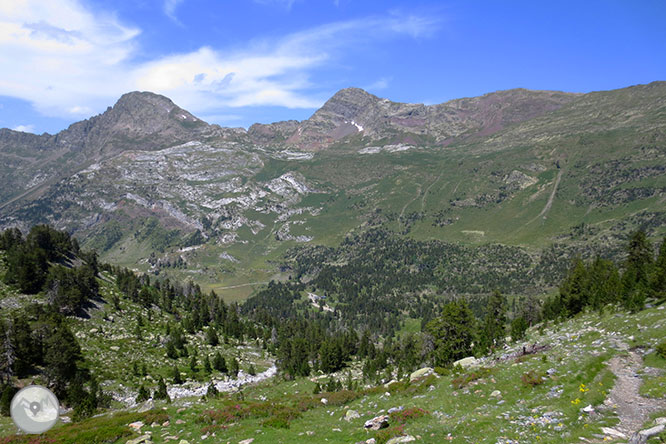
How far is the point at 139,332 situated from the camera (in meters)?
84.2

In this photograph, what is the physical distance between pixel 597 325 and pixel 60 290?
102875 mm

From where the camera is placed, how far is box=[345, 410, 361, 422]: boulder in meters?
29.5

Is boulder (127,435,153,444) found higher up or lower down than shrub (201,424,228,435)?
higher up

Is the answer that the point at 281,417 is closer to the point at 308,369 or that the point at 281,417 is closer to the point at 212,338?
the point at 308,369

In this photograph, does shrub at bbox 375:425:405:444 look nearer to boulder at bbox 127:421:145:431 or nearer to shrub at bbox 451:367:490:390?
shrub at bbox 451:367:490:390

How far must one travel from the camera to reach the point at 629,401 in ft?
74.4

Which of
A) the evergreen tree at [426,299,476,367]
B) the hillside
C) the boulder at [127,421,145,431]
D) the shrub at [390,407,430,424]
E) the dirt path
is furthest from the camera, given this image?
the evergreen tree at [426,299,476,367]

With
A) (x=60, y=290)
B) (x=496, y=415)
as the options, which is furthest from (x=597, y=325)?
(x=60, y=290)

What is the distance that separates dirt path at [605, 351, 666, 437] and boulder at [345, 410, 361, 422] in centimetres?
1781

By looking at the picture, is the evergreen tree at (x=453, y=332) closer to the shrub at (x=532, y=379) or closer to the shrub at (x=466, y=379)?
the shrub at (x=466, y=379)

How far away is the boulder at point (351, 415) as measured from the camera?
2948 cm

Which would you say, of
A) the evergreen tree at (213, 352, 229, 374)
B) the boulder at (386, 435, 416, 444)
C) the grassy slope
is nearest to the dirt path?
the grassy slope

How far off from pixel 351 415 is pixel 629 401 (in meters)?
19.5

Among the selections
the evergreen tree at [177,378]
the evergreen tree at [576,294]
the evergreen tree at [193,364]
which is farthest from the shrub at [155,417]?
the evergreen tree at [576,294]
